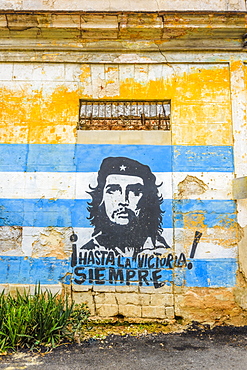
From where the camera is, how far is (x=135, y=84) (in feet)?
18.1

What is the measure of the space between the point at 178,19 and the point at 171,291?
15.6ft

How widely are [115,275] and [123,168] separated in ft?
6.00

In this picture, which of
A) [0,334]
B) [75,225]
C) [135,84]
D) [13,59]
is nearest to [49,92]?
[13,59]

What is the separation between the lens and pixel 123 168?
5.31 metres

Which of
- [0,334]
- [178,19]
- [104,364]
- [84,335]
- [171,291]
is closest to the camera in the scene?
[104,364]

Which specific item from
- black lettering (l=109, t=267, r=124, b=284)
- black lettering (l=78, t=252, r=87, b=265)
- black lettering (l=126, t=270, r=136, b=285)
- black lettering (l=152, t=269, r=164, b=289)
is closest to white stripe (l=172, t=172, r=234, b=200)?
black lettering (l=152, t=269, r=164, b=289)

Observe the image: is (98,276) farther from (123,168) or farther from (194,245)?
(123,168)

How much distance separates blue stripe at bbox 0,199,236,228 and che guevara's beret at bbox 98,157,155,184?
0.53 metres

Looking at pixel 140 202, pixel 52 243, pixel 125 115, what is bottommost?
pixel 52 243

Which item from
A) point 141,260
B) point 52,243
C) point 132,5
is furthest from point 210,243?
point 132,5

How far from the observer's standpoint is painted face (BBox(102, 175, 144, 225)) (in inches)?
205

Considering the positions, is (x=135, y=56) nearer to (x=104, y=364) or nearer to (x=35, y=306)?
(x=35, y=306)

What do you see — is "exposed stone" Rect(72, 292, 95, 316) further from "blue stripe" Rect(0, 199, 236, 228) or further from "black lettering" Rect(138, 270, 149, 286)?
"blue stripe" Rect(0, 199, 236, 228)

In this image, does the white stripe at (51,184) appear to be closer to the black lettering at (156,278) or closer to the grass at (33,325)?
the black lettering at (156,278)
